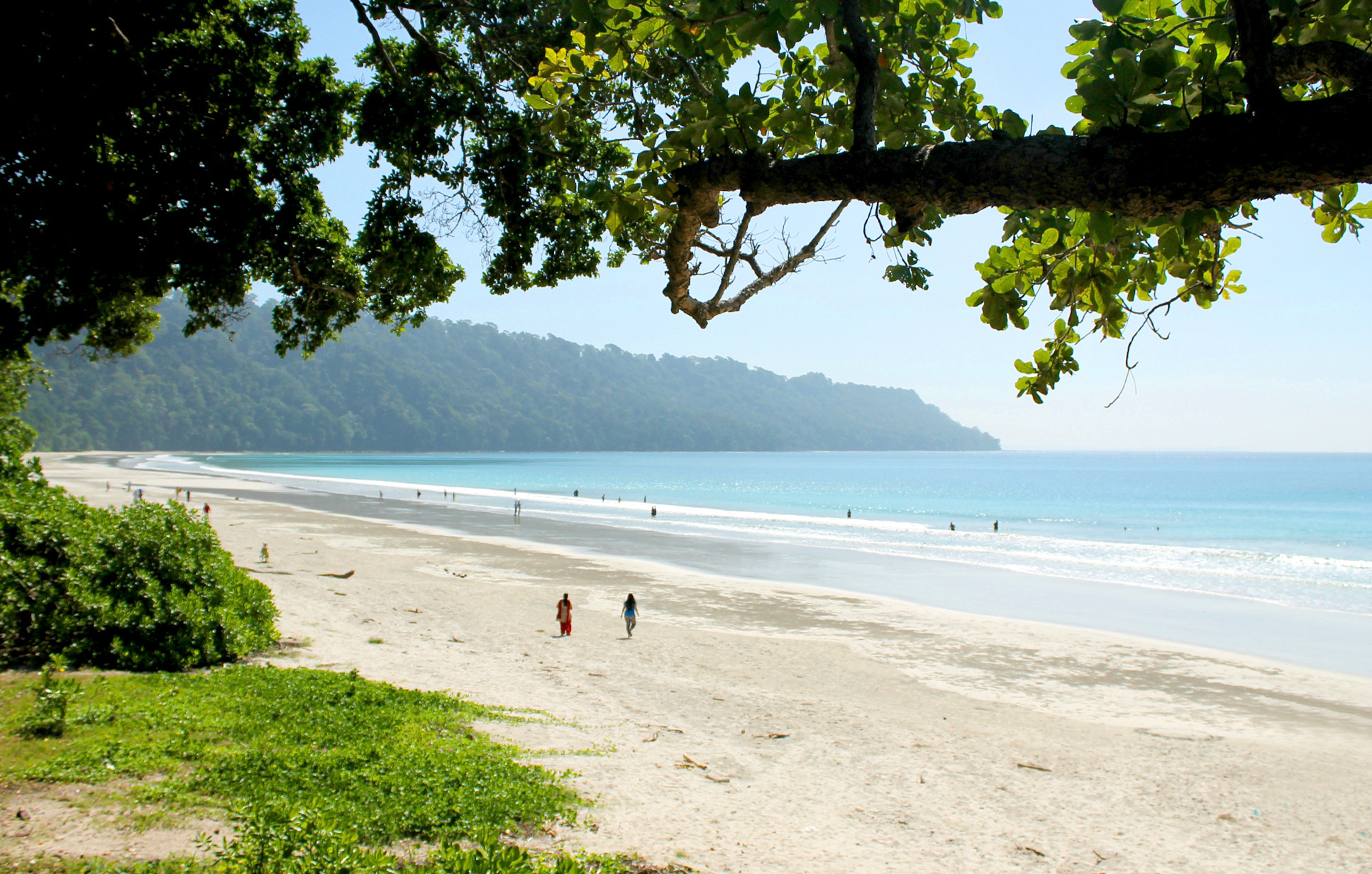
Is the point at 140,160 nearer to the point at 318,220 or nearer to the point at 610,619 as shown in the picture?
the point at 318,220

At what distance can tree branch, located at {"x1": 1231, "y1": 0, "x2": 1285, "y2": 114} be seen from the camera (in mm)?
2043

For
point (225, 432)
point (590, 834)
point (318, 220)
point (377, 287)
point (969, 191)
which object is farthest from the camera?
point (225, 432)

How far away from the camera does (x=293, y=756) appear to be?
658cm

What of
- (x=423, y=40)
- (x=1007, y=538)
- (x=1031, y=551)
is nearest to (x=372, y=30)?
(x=423, y=40)

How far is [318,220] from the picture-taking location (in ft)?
30.8

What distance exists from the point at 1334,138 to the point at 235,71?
994 centimetres

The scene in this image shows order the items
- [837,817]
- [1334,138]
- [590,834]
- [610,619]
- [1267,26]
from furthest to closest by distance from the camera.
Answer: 1. [610,619]
2. [837,817]
3. [590,834]
4. [1267,26]
5. [1334,138]

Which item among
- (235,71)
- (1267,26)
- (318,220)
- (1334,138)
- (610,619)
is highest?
(235,71)

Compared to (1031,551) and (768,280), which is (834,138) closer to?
(768,280)

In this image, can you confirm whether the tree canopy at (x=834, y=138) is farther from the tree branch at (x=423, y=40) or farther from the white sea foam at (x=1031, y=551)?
the white sea foam at (x=1031, y=551)

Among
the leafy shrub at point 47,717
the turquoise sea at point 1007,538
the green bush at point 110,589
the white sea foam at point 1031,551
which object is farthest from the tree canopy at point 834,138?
the white sea foam at point 1031,551

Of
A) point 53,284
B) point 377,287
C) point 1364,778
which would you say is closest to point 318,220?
point 377,287

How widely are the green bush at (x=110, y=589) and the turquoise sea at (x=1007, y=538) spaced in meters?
18.5

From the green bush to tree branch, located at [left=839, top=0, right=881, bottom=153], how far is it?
10196mm
